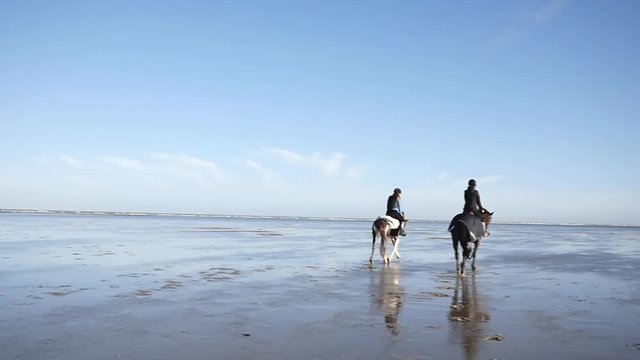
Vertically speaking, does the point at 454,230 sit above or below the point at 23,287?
above

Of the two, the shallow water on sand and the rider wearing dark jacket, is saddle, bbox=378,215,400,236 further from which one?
the rider wearing dark jacket

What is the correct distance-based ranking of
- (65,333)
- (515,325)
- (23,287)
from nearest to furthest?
(65,333) → (515,325) → (23,287)

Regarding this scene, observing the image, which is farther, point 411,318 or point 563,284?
point 563,284

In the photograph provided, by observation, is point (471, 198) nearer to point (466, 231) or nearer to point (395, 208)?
point (466, 231)

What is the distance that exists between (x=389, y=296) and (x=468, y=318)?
235 centimetres

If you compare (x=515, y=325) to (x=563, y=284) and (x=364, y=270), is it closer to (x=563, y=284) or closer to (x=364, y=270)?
(x=563, y=284)

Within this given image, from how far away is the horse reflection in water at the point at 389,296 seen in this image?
7865mm

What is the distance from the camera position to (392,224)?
17156 millimetres

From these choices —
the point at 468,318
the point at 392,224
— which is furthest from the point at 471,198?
the point at 468,318

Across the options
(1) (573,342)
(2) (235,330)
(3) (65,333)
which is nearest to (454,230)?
(1) (573,342)

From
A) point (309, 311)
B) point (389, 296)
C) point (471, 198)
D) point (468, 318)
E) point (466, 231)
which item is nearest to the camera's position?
point (468, 318)

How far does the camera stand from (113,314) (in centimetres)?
818

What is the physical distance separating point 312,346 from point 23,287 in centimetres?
764

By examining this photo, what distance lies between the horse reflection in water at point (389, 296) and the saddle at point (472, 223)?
2412 millimetres
